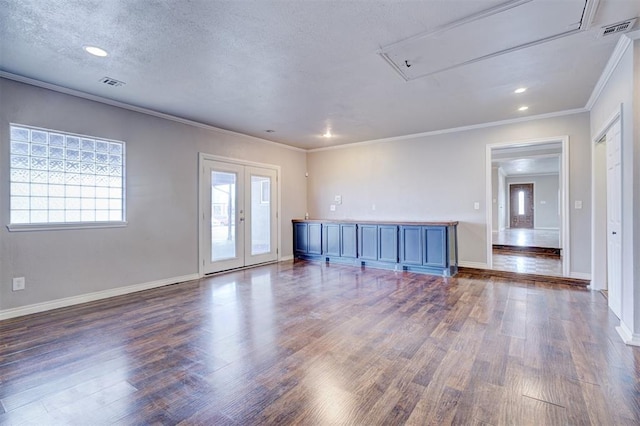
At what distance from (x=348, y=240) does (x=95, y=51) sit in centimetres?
481

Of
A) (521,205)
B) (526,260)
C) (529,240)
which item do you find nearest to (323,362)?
(526,260)

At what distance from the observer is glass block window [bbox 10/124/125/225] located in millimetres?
3395

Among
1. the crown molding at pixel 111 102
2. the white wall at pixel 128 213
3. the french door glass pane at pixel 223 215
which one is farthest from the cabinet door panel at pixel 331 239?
the crown molding at pixel 111 102

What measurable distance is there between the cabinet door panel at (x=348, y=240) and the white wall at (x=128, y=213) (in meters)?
2.40

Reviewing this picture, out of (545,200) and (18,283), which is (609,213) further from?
(545,200)

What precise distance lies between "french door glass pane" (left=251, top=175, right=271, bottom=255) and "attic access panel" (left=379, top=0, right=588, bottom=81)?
3.87 metres

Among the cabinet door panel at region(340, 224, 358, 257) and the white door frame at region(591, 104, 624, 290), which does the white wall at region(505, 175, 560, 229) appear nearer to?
the white door frame at region(591, 104, 624, 290)

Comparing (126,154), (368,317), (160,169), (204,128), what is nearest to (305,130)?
(204,128)

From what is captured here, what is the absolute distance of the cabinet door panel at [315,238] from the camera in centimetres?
667

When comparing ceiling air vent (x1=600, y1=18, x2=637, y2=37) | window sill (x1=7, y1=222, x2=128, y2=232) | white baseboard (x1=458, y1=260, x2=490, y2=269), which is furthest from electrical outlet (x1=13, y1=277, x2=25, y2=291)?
white baseboard (x1=458, y1=260, x2=490, y2=269)

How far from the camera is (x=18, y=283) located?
3.36 m

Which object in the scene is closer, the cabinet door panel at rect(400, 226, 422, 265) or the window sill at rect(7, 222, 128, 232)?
the window sill at rect(7, 222, 128, 232)

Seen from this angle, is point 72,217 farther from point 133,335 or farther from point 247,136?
point 247,136

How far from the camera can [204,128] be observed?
527 cm
